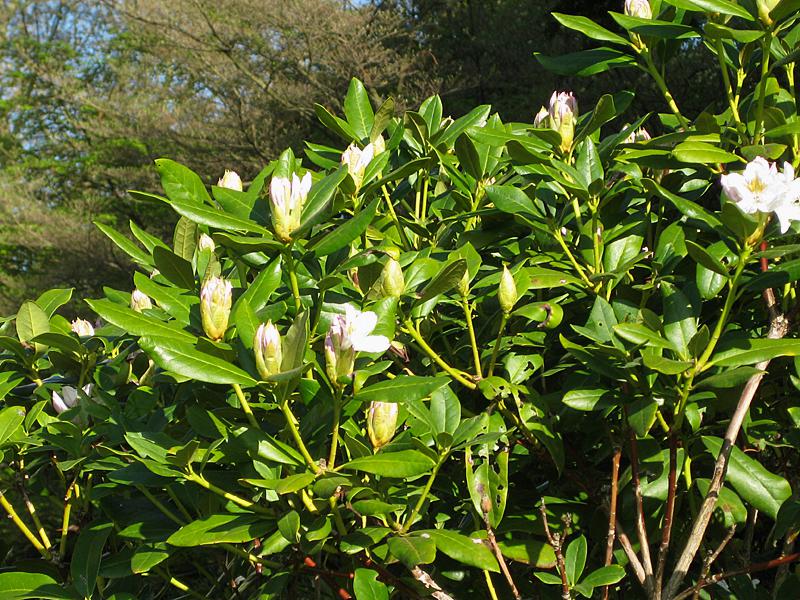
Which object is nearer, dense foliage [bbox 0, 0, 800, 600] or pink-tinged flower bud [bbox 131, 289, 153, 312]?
dense foliage [bbox 0, 0, 800, 600]

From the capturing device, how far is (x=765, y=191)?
2.95 feet

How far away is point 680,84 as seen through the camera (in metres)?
8.75

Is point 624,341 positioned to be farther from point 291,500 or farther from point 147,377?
point 147,377

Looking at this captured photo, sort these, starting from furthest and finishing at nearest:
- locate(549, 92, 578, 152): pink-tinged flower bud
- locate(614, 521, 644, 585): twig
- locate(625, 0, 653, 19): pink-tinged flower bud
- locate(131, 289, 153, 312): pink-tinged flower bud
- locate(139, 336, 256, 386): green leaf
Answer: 1. locate(131, 289, 153, 312): pink-tinged flower bud
2. locate(625, 0, 653, 19): pink-tinged flower bud
3. locate(549, 92, 578, 152): pink-tinged flower bud
4. locate(614, 521, 644, 585): twig
5. locate(139, 336, 256, 386): green leaf

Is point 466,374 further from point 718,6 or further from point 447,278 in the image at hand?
point 718,6

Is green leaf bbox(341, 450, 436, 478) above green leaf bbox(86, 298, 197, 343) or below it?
below

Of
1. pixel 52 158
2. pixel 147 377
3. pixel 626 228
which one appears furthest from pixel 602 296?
pixel 52 158

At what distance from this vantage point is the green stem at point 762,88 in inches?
40.8

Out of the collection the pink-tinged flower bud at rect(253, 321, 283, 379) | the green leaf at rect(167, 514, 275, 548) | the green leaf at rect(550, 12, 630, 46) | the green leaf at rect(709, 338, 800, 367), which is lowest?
the green leaf at rect(167, 514, 275, 548)

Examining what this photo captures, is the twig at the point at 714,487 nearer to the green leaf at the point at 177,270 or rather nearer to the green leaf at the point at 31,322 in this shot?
the green leaf at the point at 177,270

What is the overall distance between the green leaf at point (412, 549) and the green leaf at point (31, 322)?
63 cm

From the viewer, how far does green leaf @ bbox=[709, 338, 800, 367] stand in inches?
35.7

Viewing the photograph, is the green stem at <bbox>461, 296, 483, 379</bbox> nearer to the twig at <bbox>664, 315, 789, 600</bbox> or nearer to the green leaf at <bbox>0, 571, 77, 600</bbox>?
the twig at <bbox>664, 315, 789, 600</bbox>

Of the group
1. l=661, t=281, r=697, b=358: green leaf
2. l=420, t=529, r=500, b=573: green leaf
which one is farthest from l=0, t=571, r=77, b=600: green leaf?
l=661, t=281, r=697, b=358: green leaf
